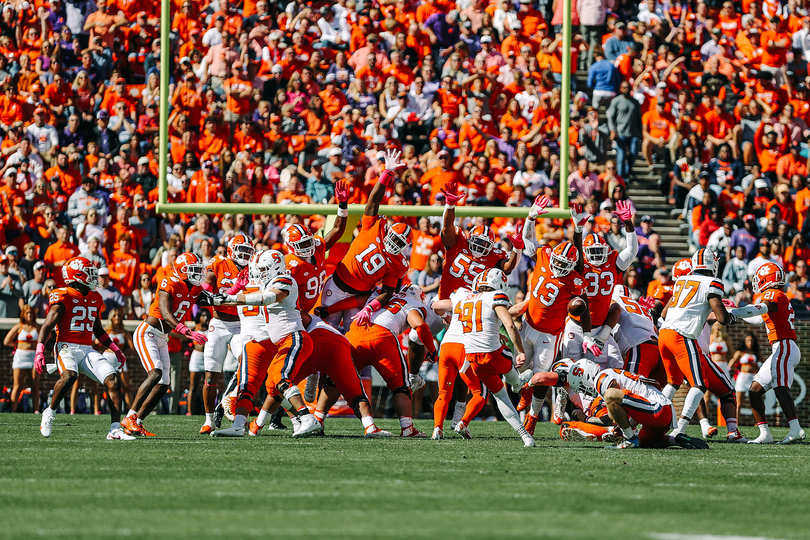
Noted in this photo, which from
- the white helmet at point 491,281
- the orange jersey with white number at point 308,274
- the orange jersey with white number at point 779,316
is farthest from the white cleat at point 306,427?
the orange jersey with white number at point 779,316

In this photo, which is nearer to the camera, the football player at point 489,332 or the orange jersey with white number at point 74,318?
the football player at point 489,332

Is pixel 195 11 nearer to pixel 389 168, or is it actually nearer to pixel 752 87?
pixel 389 168

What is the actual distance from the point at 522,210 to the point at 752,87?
7.38 m

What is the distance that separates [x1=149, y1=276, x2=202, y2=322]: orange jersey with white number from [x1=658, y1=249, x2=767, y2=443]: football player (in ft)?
13.8

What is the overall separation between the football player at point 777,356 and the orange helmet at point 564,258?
1.66 meters

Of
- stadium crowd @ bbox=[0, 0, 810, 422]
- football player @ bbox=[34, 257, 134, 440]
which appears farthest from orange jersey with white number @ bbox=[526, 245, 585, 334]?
football player @ bbox=[34, 257, 134, 440]

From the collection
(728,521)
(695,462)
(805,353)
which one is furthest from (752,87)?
(728,521)

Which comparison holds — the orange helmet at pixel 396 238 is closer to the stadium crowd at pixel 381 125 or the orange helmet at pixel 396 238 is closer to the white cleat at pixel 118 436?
the white cleat at pixel 118 436

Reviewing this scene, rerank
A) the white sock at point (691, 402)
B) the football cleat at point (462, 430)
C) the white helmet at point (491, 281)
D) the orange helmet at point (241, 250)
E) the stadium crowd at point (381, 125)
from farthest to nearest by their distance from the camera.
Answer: the stadium crowd at point (381, 125), the orange helmet at point (241, 250), the white sock at point (691, 402), the football cleat at point (462, 430), the white helmet at point (491, 281)

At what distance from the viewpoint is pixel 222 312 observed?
1116cm

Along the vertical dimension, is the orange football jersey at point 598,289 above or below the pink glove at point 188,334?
above

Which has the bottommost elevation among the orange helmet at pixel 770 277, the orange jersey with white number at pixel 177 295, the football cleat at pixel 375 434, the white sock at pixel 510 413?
the football cleat at pixel 375 434

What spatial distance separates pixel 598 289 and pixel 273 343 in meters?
3.14

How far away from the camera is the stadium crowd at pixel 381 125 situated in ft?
47.4
